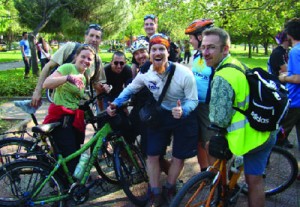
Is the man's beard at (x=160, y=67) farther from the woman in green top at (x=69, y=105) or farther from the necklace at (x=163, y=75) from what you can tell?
the woman in green top at (x=69, y=105)

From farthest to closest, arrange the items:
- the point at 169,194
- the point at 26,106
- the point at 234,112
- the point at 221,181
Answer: the point at 26,106 < the point at 169,194 < the point at 221,181 < the point at 234,112

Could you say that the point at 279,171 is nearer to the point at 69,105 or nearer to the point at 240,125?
the point at 240,125

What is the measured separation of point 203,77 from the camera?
3738mm

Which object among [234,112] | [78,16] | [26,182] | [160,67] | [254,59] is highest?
[78,16]

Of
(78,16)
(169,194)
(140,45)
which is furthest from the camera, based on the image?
(78,16)

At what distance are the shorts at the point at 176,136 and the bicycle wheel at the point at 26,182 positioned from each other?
1069 mm

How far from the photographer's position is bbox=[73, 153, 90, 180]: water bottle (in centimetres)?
343

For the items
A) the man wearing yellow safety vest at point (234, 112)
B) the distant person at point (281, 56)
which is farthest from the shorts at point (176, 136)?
the distant person at point (281, 56)

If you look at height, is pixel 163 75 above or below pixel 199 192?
above

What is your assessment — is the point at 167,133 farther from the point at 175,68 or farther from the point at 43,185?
the point at 43,185

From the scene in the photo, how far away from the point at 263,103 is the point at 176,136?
116cm

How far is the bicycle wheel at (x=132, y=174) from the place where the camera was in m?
3.57

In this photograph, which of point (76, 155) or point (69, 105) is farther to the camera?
point (69, 105)

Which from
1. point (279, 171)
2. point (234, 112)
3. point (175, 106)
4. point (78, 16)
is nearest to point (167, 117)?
point (175, 106)
